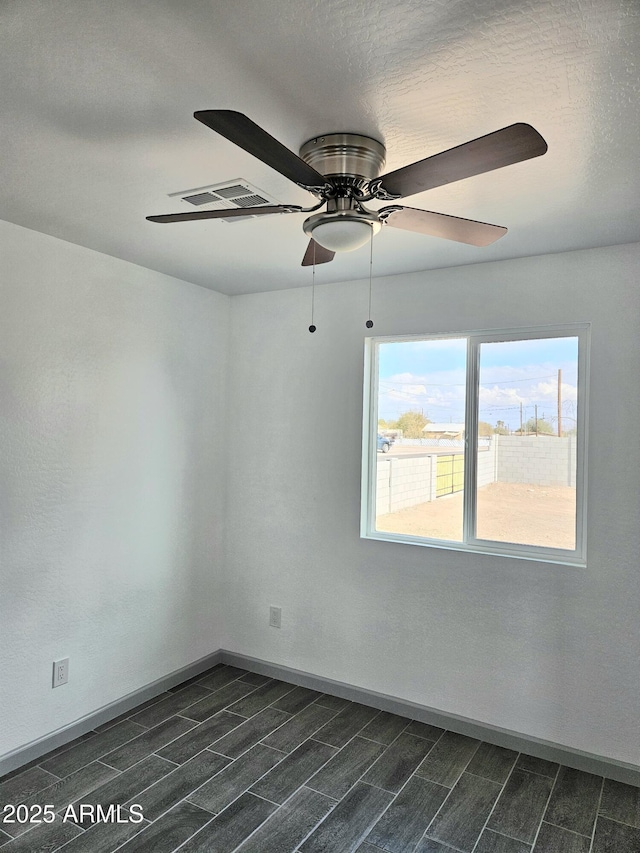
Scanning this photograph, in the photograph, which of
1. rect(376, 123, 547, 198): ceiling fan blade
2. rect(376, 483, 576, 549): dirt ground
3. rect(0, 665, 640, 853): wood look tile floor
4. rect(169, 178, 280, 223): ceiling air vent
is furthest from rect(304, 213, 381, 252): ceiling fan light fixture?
rect(0, 665, 640, 853): wood look tile floor

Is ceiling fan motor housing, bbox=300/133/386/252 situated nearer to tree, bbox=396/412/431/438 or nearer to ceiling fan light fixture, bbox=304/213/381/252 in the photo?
ceiling fan light fixture, bbox=304/213/381/252

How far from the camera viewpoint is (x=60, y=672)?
2826 millimetres

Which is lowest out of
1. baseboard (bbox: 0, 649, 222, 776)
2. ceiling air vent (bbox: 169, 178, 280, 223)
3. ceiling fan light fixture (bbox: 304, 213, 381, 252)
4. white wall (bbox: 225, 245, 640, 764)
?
baseboard (bbox: 0, 649, 222, 776)

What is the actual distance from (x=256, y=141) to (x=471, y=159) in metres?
0.51

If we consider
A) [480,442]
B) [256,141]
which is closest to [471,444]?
[480,442]

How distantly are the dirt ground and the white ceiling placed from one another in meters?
1.29

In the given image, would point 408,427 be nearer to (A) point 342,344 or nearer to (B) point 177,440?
(A) point 342,344

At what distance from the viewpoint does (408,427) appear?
334 centimetres

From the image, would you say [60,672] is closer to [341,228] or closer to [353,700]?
[353,700]

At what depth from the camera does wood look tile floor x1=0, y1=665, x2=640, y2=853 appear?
2189 millimetres

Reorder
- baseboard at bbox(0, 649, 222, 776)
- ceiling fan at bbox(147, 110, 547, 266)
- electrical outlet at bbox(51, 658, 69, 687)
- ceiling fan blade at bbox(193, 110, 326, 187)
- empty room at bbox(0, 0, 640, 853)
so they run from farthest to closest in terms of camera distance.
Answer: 1. electrical outlet at bbox(51, 658, 69, 687)
2. baseboard at bbox(0, 649, 222, 776)
3. empty room at bbox(0, 0, 640, 853)
4. ceiling fan at bbox(147, 110, 547, 266)
5. ceiling fan blade at bbox(193, 110, 326, 187)

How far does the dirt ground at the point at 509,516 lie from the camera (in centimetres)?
287

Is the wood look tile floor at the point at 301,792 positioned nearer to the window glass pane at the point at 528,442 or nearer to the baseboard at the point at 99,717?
the baseboard at the point at 99,717

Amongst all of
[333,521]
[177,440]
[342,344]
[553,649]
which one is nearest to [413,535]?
[333,521]
